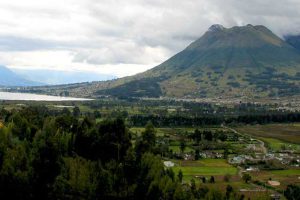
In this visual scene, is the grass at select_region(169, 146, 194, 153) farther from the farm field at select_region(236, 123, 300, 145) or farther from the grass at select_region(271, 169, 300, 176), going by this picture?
the farm field at select_region(236, 123, 300, 145)

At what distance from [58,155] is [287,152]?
80443 mm

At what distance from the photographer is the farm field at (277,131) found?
447 ft

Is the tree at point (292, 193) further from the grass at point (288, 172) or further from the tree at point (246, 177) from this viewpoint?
the grass at point (288, 172)

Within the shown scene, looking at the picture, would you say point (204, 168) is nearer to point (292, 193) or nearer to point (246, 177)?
point (246, 177)

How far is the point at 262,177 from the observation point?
84.6m

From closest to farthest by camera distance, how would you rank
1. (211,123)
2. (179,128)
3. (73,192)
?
(73,192), (179,128), (211,123)

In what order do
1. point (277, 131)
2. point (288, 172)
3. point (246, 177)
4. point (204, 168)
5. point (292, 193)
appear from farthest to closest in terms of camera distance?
point (277, 131), point (204, 168), point (288, 172), point (246, 177), point (292, 193)

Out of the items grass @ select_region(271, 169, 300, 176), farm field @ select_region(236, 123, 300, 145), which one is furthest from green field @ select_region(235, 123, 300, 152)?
grass @ select_region(271, 169, 300, 176)

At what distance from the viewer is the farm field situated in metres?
136

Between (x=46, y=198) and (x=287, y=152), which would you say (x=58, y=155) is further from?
(x=287, y=152)

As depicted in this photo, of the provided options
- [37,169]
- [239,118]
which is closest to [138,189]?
[37,169]

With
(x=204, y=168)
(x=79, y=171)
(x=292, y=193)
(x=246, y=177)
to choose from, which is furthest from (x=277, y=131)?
(x=79, y=171)

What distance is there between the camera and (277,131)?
151500mm

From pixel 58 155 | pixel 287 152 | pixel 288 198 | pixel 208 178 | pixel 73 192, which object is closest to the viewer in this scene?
pixel 73 192
